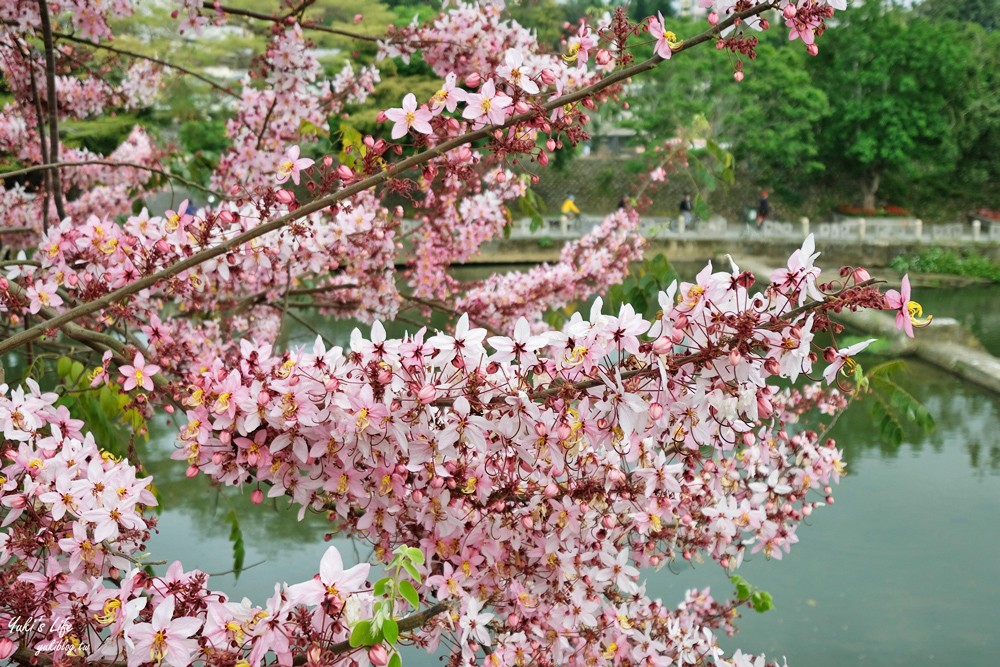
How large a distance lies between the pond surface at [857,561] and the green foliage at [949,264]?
29.9 ft

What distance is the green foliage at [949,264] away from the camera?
13547 mm

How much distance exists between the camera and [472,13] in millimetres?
2588

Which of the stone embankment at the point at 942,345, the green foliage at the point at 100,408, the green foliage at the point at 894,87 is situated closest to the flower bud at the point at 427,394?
the green foliage at the point at 100,408

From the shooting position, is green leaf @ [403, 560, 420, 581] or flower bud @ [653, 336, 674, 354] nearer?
green leaf @ [403, 560, 420, 581]

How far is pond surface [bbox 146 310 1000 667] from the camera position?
347cm

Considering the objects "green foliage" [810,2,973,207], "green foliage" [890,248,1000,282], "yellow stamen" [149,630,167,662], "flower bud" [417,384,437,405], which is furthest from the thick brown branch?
"green foliage" [810,2,973,207]

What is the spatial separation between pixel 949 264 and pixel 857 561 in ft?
37.0

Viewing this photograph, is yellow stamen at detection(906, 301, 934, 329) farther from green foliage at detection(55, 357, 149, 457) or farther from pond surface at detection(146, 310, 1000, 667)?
pond surface at detection(146, 310, 1000, 667)

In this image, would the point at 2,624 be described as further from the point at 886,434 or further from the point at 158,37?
the point at 158,37

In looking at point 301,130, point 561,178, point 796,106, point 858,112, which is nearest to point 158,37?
point 561,178

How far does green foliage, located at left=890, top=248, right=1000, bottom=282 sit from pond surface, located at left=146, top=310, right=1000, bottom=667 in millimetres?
9103

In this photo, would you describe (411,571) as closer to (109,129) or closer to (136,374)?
(136,374)

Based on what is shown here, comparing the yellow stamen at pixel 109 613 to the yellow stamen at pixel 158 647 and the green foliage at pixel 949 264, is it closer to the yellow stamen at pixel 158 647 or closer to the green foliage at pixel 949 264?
the yellow stamen at pixel 158 647

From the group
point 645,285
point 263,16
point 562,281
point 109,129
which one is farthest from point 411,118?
point 109,129
